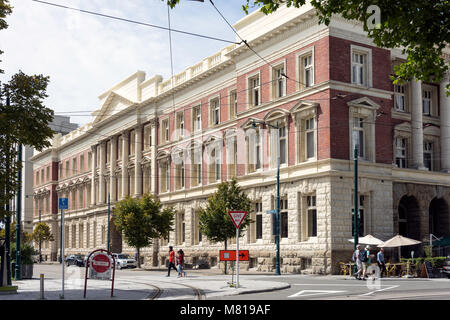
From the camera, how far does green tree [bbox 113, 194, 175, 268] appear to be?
49156 mm

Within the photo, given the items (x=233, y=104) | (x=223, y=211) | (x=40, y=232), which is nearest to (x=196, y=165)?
(x=233, y=104)

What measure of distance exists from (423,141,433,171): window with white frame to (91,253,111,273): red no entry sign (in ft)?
95.7

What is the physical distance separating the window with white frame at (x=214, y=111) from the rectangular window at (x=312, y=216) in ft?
43.8

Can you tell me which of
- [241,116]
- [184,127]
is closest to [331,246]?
[241,116]

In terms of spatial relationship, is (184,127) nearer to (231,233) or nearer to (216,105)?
(216,105)

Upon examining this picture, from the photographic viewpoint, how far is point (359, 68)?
38.5 m

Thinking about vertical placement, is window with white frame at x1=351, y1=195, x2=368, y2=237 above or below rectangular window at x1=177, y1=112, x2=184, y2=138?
below

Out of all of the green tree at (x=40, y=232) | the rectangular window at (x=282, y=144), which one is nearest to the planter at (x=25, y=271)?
the rectangular window at (x=282, y=144)

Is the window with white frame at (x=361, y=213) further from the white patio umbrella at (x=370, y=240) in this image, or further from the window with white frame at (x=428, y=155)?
the window with white frame at (x=428, y=155)

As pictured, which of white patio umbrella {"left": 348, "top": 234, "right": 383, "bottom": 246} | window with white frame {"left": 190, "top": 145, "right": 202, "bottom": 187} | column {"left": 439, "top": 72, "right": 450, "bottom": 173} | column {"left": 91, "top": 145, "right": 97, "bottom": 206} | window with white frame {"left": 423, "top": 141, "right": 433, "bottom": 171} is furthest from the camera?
column {"left": 91, "top": 145, "right": 97, "bottom": 206}

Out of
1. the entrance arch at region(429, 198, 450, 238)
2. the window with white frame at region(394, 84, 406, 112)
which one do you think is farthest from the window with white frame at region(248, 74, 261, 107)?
the entrance arch at region(429, 198, 450, 238)

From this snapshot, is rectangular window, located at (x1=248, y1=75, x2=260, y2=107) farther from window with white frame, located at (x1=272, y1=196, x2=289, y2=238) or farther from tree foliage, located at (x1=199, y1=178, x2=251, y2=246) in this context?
window with white frame, located at (x1=272, y1=196, x2=289, y2=238)

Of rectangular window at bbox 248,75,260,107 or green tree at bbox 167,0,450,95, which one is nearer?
green tree at bbox 167,0,450,95

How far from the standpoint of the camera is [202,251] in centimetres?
4825
